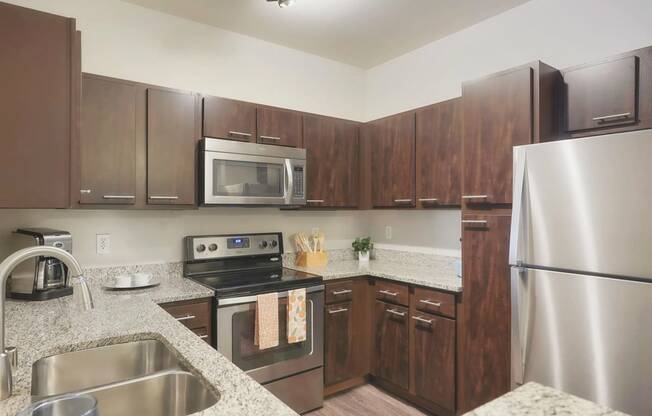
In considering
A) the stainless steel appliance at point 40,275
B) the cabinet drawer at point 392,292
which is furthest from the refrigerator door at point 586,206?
the stainless steel appliance at point 40,275

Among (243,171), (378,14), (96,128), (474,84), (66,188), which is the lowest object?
(66,188)

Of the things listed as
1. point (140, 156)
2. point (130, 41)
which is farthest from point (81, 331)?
point (130, 41)

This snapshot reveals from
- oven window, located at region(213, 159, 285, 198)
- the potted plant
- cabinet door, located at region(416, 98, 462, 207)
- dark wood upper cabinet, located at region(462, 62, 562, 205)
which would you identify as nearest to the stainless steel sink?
oven window, located at region(213, 159, 285, 198)

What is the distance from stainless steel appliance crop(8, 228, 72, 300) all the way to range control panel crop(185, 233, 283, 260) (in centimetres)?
79

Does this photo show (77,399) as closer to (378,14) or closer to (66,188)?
(66,188)

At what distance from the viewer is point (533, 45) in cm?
253

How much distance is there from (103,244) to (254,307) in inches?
41.1

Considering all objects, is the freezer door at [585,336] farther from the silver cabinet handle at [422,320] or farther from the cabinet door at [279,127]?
the cabinet door at [279,127]

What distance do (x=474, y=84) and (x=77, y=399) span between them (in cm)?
232

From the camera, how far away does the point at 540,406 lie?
0.81m

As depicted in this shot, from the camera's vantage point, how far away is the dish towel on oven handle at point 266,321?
92.5 inches

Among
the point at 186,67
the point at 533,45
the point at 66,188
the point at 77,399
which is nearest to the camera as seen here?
the point at 77,399

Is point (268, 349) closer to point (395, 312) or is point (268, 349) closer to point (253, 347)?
point (253, 347)

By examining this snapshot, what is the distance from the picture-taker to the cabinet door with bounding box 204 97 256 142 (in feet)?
8.40
